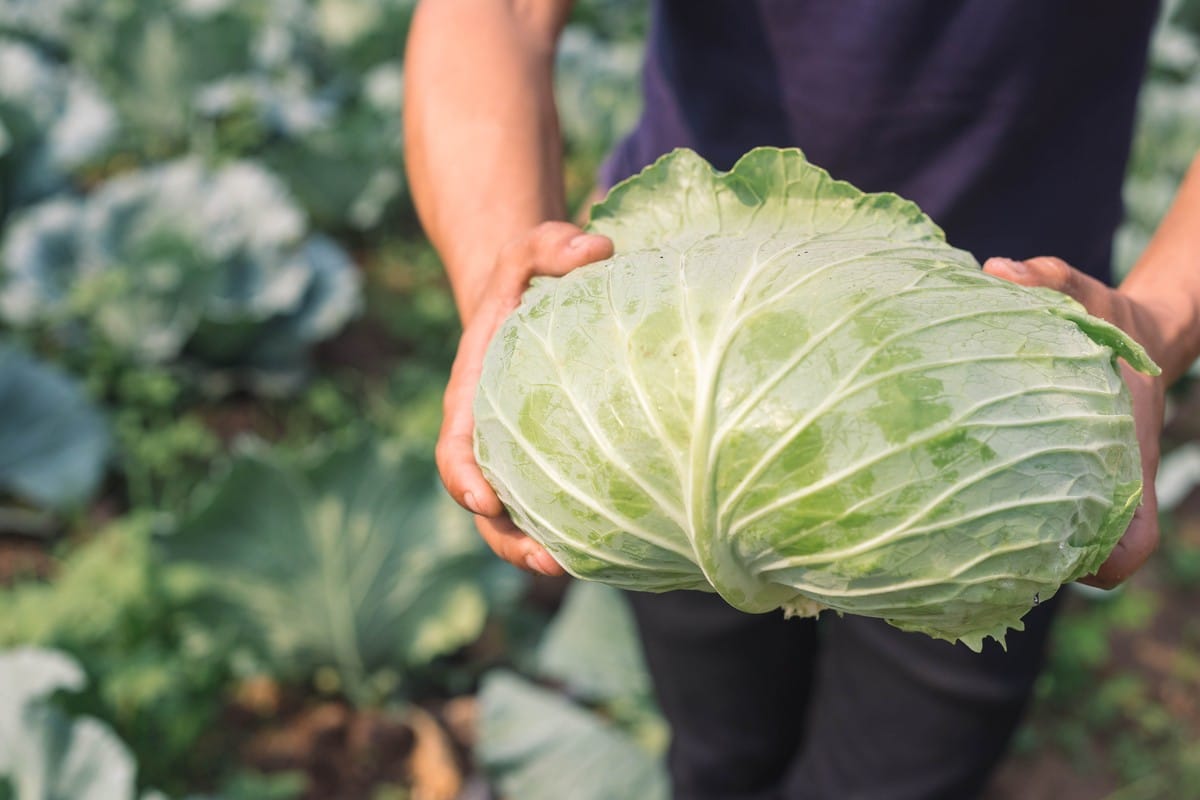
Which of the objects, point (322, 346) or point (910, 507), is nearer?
point (910, 507)

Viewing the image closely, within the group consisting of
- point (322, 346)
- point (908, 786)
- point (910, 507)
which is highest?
point (910, 507)

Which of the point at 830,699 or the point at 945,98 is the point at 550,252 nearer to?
the point at 945,98

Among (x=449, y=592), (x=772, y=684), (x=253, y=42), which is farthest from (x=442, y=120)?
(x=253, y=42)

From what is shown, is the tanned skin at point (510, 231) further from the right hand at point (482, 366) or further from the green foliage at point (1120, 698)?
the green foliage at point (1120, 698)

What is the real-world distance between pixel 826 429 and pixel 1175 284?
3.00 ft

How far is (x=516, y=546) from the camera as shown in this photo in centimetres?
161

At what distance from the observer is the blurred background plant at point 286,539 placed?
3.15m

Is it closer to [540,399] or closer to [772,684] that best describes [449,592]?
[772,684]

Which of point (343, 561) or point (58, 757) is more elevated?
point (58, 757)

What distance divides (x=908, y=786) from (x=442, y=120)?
176cm

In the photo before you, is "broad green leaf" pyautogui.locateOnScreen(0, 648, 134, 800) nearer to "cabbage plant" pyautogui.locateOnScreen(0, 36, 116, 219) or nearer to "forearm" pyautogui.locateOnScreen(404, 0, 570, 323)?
"forearm" pyautogui.locateOnScreen(404, 0, 570, 323)

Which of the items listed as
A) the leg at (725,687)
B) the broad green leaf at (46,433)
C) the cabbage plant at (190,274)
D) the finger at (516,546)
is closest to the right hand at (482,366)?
the finger at (516,546)

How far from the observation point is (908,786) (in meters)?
2.38

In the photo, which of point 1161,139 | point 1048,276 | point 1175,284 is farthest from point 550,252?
point 1161,139
